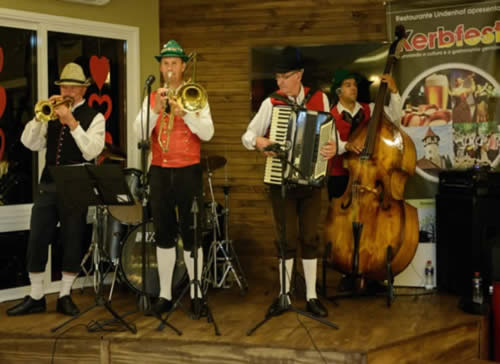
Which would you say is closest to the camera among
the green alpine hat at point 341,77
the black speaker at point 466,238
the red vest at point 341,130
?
the black speaker at point 466,238

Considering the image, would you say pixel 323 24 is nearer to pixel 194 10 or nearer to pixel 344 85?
pixel 344 85

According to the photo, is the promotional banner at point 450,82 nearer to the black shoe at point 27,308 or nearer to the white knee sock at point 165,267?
the white knee sock at point 165,267

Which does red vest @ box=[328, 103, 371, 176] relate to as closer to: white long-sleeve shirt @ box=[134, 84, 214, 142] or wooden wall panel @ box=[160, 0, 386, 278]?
wooden wall panel @ box=[160, 0, 386, 278]

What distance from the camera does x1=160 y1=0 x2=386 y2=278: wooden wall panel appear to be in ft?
18.7

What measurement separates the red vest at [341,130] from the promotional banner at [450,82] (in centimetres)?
40

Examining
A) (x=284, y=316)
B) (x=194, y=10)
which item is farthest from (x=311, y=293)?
(x=194, y=10)

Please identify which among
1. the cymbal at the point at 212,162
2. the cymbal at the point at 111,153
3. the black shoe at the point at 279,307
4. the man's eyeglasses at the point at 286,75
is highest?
the man's eyeglasses at the point at 286,75

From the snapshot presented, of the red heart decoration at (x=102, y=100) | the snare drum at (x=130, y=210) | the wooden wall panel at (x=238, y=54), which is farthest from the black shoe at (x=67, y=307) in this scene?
the red heart decoration at (x=102, y=100)

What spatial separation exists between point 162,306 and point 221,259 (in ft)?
3.61

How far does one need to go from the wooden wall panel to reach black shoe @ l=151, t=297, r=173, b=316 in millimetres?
1501

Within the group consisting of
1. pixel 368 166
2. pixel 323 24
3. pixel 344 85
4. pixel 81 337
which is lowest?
pixel 81 337

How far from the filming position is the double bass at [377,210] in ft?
14.9

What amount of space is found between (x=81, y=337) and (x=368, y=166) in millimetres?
2214

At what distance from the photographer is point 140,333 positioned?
3.97 meters
